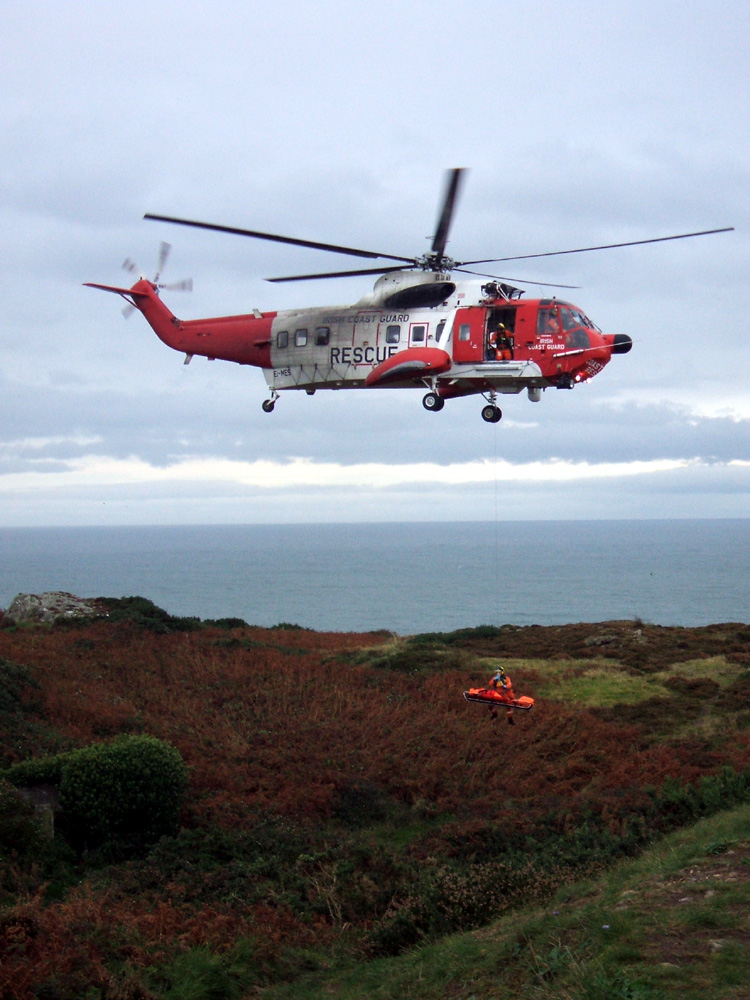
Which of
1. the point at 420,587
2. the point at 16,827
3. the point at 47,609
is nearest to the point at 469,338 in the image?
the point at 16,827

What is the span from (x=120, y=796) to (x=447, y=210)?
11654 mm

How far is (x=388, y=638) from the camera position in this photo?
121 feet

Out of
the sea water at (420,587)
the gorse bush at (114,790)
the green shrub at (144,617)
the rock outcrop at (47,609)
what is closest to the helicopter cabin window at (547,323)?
the gorse bush at (114,790)

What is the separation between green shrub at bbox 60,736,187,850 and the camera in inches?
568

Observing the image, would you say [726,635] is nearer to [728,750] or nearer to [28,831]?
[728,750]

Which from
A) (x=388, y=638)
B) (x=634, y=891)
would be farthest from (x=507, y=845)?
(x=388, y=638)

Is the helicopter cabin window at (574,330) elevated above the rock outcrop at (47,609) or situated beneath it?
elevated above

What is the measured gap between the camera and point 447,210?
16.4 meters

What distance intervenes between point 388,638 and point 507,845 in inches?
913

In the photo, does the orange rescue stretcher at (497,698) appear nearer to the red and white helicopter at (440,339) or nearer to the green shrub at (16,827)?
the red and white helicopter at (440,339)

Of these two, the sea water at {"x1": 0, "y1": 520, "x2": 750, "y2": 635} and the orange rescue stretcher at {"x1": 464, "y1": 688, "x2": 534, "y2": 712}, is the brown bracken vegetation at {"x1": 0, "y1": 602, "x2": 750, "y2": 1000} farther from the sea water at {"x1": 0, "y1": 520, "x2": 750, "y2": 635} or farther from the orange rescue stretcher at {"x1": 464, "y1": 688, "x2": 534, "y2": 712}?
the sea water at {"x1": 0, "y1": 520, "x2": 750, "y2": 635}

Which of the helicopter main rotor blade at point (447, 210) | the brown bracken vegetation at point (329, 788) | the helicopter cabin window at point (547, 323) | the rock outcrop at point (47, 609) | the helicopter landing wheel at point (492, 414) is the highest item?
the helicopter main rotor blade at point (447, 210)

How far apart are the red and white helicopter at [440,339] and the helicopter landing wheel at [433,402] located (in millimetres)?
21

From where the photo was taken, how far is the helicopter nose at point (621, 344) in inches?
729
